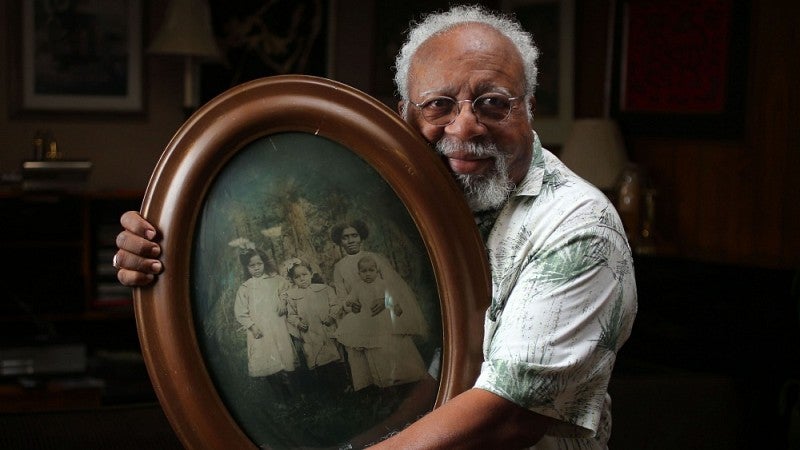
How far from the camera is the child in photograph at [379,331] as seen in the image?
4.19ft

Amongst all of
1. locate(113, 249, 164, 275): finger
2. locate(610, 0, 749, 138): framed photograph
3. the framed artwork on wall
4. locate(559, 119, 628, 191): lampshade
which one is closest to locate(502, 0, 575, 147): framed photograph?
locate(610, 0, 749, 138): framed photograph

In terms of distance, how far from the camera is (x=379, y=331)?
1.28 metres

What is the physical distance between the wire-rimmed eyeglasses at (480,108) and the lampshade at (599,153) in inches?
127

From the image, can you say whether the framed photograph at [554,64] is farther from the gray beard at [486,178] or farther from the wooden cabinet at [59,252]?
the gray beard at [486,178]

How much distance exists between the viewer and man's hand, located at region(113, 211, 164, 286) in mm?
1262

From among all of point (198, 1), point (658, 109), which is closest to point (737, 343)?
point (658, 109)

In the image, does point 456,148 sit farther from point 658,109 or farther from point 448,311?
point 658,109

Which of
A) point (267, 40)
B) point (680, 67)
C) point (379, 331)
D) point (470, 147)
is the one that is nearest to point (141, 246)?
point (379, 331)

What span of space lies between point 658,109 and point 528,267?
3.57 metres

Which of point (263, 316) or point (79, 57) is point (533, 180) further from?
point (79, 57)

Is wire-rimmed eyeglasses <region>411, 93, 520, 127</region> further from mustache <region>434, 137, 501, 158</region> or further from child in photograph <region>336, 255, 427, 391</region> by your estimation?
child in photograph <region>336, 255, 427, 391</region>

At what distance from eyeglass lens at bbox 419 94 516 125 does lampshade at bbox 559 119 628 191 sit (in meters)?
3.24

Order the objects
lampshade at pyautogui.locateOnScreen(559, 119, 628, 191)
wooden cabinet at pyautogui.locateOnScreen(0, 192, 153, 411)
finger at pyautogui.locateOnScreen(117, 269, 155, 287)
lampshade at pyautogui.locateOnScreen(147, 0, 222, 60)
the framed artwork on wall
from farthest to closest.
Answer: the framed artwork on wall < lampshade at pyautogui.locateOnScreen(147, 0, 222, 60) < wooden cabinet at pyautogui.locateOnScreen(0, 192, 153, 411) < lampshade at pyautogui.locateOnScreen(559, 119, 628, 191) < finger at pyautogui.locateOnScreen(117, 269, 155, 287)

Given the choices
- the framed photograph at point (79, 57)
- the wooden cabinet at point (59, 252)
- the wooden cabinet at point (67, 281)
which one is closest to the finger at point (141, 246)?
the wooden cabinet at point (67, 281)
